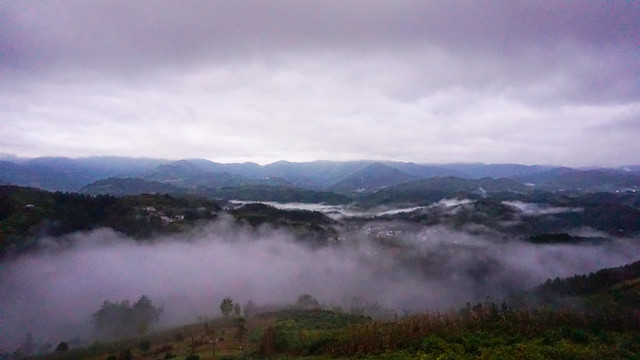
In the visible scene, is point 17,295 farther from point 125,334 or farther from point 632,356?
point 632,356

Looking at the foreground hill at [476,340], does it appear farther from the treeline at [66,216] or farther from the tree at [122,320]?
the treeline at [66,216]

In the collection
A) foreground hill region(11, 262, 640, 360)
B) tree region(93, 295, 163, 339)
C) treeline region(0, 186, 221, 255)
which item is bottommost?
tree region(93, 295, 163, 339)

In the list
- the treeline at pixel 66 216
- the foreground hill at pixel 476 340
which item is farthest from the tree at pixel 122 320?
the treeline at pixel 66 216

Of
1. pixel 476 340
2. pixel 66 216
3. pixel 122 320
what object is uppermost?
pixel 476 340

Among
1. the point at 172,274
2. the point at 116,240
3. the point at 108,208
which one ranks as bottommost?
the point at 172,274

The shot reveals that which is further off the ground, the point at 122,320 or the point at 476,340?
the point at 476,340

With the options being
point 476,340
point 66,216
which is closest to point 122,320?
point 66,216

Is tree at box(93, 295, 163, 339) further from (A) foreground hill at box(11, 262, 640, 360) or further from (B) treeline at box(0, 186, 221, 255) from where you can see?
(B) treeline at box(0, 186, 221, 255)

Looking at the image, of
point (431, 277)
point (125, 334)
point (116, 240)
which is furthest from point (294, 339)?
point (116, 240)

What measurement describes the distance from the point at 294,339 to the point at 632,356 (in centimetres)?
3150

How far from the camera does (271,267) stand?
7347 inches

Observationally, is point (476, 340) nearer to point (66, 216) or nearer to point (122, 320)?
point (122, 320)

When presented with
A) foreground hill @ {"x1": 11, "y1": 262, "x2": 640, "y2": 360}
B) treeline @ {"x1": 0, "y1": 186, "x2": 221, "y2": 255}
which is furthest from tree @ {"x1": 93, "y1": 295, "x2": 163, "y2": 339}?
treeline @ {"x1": 0, "y1": 186, "x2": 221, "y2": 255}

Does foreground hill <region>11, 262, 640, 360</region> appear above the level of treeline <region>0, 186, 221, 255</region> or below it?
above
